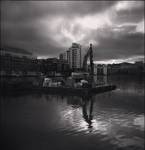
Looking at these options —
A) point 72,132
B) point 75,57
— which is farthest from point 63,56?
point 72,132

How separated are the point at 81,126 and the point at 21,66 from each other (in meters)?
48.3

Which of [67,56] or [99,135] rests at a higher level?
[67,56]

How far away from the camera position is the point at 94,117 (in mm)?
10055

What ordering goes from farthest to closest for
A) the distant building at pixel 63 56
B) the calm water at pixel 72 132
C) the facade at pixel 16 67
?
the distant building at pixel 63 56 → the facade at pixel 16 67 → the calm water at pixel 72 132

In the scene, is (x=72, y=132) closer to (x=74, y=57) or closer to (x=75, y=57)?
(x=74, y=57)

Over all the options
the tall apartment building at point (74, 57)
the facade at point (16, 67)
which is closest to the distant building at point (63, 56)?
the tall apartment building at point (74, 57)

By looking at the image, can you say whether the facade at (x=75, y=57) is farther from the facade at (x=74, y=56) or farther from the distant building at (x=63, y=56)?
the distant building at (x=63, y=56)

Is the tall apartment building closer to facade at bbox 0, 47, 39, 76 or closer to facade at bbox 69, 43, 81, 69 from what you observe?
facade at bbox 69, 43, 81, 69

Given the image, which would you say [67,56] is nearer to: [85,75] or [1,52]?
[1,52]

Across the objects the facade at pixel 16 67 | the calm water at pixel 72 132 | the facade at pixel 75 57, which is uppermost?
the facade at pixel 75 57

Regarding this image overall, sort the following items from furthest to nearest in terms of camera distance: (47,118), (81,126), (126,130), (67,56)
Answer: (67,56)
(47,118)
(81,126)
(126,130)

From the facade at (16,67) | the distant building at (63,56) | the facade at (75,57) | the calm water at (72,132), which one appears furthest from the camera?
the distant building at (63,56)

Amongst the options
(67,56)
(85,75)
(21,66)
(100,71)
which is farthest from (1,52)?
(100,71)

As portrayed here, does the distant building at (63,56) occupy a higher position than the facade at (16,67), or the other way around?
the distant building at (63,56)
